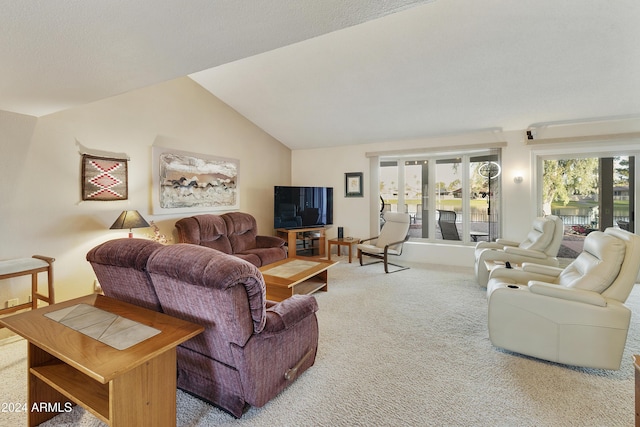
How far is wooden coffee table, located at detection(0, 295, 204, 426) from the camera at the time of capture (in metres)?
1.13

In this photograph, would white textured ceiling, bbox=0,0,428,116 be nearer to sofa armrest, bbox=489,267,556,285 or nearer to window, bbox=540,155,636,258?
sofa armrest, bbox=489,267,556,285

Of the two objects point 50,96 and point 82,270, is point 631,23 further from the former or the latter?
point 82,270

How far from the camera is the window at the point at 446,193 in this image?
5164 mm

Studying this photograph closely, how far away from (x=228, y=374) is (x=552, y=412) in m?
1.92

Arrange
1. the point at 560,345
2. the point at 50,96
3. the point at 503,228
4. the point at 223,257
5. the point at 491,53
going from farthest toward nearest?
the point at 503,228 < the point at 491,53 < the point at 50,96 < the point at 560,345 < the point at 223,257

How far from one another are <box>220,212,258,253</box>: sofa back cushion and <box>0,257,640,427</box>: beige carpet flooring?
2.14m

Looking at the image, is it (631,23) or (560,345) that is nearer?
(560,345)

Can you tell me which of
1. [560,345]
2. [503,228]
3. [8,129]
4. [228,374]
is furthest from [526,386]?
[8,129]

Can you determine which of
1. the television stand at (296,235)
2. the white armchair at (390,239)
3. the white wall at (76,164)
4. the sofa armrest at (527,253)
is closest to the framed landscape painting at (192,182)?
the white wall at (76,164)

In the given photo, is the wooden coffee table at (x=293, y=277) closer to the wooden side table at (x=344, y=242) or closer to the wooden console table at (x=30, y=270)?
the wooden side table at (x=344, y=242)

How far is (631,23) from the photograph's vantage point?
2.61m

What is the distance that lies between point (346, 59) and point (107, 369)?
369 centimetres

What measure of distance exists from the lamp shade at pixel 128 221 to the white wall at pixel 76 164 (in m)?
0.34

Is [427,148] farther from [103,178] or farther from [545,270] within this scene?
[103,178]
